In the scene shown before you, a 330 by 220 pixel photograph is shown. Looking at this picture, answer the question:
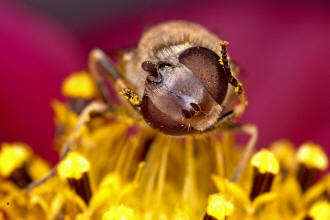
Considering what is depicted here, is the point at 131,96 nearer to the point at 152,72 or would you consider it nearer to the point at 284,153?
the point at 152,72

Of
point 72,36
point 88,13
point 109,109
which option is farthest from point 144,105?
point 88,13

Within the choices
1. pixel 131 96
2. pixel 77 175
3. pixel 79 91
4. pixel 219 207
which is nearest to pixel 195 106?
pixel 131 96

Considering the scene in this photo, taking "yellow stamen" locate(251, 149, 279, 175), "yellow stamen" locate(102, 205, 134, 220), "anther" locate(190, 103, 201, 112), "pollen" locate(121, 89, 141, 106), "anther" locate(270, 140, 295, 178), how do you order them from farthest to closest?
"anther" locate(270, 140, 295, 178) < "yellow stamen" locate(251, 149, 279, 175) < "yellow stamen" locate(102, 205, 134, 220) < "pollen" locate(121, 89, 141, 106) < "anther" locate(190, 103, 201, 112)

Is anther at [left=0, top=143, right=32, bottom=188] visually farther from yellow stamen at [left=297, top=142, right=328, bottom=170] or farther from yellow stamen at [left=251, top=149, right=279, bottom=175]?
yellow stamen at [left=297, top=142, right=328, bottom=170]

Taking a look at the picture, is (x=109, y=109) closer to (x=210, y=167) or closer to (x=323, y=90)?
(x=210, y=167)

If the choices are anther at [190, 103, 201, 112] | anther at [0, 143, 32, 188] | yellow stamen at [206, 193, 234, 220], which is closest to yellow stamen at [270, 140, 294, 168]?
yellow stamen at [206, 193, 234, 220]

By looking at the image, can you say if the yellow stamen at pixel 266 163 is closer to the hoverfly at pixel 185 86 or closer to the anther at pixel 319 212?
the anther at pixel 319 212
